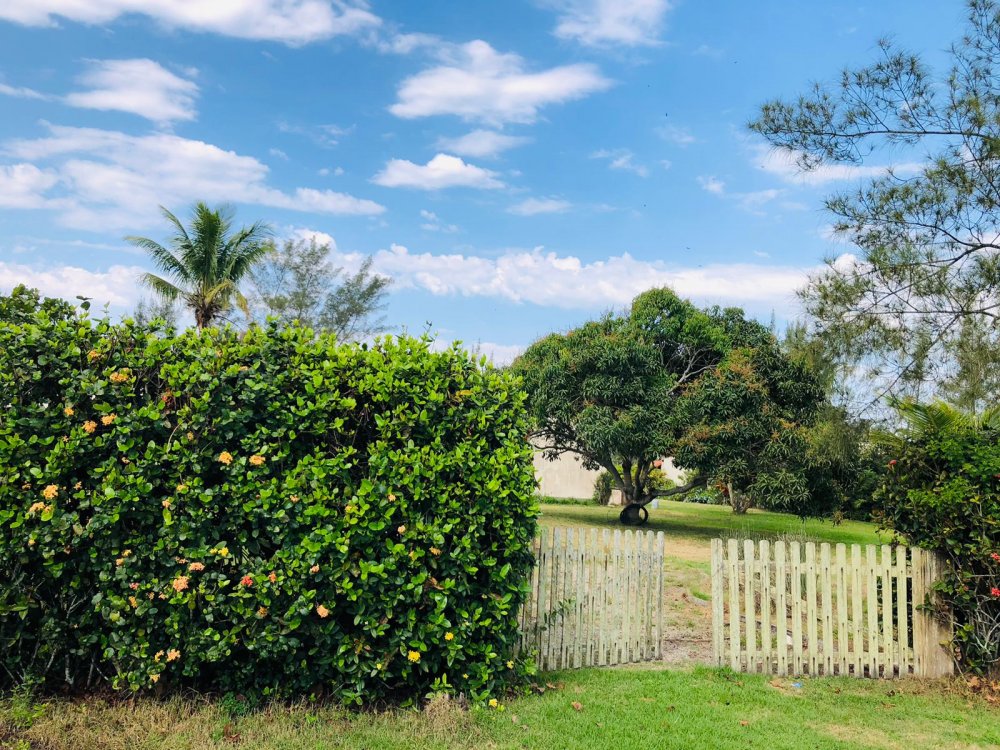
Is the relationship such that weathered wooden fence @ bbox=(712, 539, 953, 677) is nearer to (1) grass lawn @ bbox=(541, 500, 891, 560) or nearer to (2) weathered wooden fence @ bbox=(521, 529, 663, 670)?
(2) weathered wooden fence @ bbox=(521, 529, 663, 670)

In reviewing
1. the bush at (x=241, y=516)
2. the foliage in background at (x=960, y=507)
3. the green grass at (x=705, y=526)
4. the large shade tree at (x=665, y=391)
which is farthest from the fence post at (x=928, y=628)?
the large shade tree at (x=665, y=391)

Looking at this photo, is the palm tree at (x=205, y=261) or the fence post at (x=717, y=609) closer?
the fence post at (x=717, y=609)

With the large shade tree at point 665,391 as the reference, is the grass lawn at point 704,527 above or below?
below

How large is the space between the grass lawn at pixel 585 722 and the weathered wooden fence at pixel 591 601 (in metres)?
0.34

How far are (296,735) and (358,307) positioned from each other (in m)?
34.9

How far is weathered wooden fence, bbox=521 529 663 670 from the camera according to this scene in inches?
257

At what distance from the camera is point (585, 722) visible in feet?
17.7

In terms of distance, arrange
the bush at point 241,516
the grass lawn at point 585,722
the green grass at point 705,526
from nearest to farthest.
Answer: the grass lawn at point 585,722
the bush at point 241,516
the green grass at point 705,526

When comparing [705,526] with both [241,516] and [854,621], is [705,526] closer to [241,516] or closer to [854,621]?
[854,621]

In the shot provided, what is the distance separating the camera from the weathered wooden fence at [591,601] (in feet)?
21.4

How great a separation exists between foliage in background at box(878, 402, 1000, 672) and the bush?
4.09 meters

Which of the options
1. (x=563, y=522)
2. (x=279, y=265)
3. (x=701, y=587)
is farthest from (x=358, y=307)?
(x=701, y=587)

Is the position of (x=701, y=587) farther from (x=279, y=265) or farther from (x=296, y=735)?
(x=279, y=265)

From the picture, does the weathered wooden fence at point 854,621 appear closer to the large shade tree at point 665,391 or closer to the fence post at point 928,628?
the fence post at point 928,628
